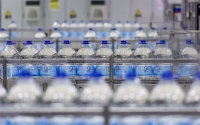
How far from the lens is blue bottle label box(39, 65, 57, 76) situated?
440 cm

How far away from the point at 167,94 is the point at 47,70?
1948 millimetres

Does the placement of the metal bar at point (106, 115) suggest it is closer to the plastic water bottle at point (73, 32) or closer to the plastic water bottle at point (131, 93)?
the plastic water bottle at point (131, 93)

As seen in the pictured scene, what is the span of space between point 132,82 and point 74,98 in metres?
0.32

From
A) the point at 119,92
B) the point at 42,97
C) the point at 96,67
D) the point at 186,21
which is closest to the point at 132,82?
the point at 119,92

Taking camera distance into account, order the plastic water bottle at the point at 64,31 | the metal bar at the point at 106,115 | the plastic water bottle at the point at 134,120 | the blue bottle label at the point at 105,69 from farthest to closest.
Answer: the plastic water bottle at the point at 64,31, the blue bottle label at the point at 105,69, the plastic water bottle at the point at 134,120, the metal bar at the point at 106,115

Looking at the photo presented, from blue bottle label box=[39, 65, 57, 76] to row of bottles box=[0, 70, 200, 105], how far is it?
169 cm

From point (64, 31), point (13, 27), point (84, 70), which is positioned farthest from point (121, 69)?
point (13, 27)

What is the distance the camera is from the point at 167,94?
264cm

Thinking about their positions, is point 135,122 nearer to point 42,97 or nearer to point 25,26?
point 42,97

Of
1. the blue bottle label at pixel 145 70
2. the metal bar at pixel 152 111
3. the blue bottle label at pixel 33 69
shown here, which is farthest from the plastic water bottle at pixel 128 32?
the metal bar at pixel 152 111

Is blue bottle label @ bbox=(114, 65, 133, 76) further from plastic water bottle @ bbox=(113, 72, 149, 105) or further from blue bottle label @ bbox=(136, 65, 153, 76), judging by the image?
plastic water bottle @ bbox=(113, 72, 149, 105)

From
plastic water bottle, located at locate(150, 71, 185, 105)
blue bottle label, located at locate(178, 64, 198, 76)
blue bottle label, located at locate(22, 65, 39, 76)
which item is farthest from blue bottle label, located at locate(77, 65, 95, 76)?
plastic water bottle, located at locate(150, 71, 185, 105)

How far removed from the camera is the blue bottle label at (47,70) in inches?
173

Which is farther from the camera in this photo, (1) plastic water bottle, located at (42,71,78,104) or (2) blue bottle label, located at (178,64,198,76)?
(2) blue bottle label, located at (178,64,198,76)
